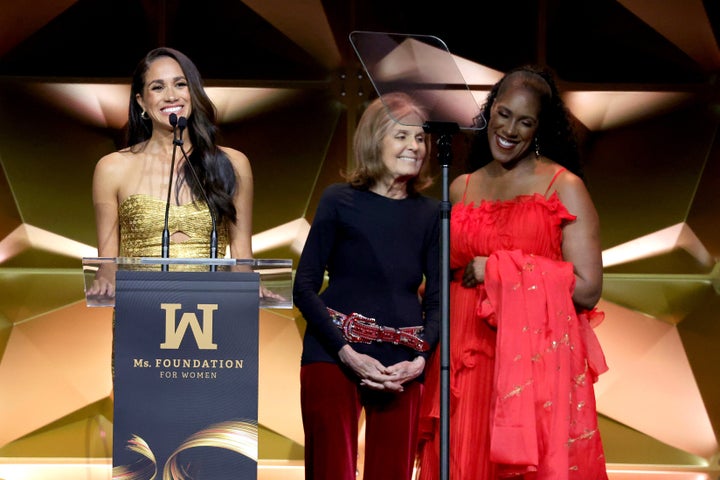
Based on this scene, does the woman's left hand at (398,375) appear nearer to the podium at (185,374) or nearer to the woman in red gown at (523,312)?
the woman in red gown at (523,312)

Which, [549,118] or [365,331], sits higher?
[549,118]

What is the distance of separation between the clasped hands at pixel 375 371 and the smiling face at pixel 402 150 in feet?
1.93

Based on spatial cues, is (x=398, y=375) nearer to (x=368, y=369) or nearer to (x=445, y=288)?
(x=368, y=369)

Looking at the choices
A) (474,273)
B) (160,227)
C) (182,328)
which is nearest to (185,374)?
(182,328)

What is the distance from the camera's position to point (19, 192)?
529 cm

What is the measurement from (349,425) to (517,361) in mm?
575

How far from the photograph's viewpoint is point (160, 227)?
11.5 ft

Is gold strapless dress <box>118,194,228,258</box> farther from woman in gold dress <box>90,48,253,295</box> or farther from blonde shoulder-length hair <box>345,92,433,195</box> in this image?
blonde shoulder-length hair <box>345,92,433,195</box>

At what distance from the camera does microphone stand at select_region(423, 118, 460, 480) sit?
2.90 meters

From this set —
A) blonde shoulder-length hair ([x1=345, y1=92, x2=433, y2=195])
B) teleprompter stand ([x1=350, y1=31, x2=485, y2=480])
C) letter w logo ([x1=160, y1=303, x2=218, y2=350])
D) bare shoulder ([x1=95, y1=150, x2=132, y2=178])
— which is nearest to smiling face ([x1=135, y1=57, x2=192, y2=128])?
bare shoulder ([x1=95, y1=150, x2=132, y2=178])

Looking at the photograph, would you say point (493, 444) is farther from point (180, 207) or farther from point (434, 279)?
point (180, 207)

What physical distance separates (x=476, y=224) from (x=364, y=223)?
0.44 m

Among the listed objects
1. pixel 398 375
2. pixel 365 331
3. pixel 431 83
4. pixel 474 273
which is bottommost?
pixel 398 375

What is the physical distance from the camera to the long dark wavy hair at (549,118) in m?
3.75
